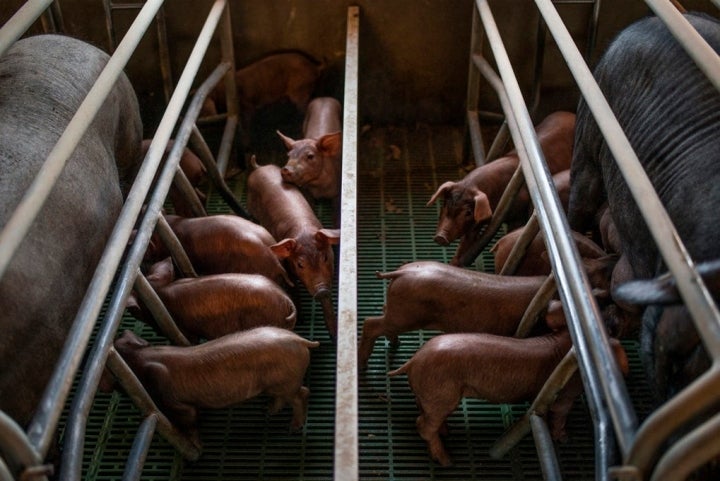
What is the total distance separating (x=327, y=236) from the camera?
390 cm

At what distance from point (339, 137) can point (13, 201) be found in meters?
2.12

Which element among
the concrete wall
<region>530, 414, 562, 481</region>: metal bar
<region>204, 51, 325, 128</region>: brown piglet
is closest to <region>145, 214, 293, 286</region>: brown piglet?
<region>530, 414, 562, 481</region>: metal bar

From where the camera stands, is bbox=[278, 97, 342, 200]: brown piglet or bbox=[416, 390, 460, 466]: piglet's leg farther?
bbox=[278, 97, 342, 200]: brown piglet

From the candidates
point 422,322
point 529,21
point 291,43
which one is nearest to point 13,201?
point 422,322

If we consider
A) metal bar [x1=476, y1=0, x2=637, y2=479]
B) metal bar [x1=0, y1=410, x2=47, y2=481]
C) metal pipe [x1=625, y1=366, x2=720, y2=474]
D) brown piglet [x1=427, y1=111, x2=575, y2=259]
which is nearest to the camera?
metal pipe [x1=625, y1=366, x2=720, y2=474]

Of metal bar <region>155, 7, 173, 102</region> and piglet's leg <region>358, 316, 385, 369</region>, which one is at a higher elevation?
metal bar <region>155, 7, 173, 102</region>

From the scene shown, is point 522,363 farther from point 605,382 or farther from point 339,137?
point 339,137

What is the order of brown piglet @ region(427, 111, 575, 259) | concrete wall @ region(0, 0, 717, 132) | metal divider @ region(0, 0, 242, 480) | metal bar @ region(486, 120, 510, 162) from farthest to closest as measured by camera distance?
concrete wall @ region(0, 0, 717, 132)
metal bar @ region(486, 120, 510, 162)
brown piglet @ region(427, 111, 575, 259)
metal divider @ region(0, 0, 242, 480)

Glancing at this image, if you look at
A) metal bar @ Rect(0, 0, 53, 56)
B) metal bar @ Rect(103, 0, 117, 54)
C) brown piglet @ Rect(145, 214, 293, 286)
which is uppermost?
metal bar @ Rect(0, 0, 53, 56)

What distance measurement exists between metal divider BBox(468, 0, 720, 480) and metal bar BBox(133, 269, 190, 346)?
4.62 feet

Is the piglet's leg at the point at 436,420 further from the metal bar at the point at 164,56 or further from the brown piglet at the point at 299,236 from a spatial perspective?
the metal bar at the point at 164,56

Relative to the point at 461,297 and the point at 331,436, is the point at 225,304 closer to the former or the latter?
the point at 331,436

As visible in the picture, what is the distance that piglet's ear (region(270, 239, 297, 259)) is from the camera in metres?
3.82

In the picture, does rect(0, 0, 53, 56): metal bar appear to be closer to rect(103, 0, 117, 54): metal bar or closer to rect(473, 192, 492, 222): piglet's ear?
rect(103, 0, 117, 54): metal bar
